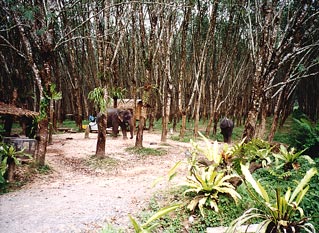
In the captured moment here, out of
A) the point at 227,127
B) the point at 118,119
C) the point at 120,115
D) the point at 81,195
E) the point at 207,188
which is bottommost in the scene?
the point at 81,195

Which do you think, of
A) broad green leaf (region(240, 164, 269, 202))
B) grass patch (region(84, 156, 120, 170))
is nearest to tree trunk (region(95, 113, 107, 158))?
grass patch (region(84, 156, 120, 170))

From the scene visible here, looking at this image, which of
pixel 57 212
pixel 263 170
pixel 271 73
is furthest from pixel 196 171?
pixel 271 73

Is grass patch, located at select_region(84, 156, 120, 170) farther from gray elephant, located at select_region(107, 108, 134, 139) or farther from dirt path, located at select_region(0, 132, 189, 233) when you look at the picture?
gray elephant, located at select_region(107, 108, 134, 139)

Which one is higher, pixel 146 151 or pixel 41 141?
pixel 41 141

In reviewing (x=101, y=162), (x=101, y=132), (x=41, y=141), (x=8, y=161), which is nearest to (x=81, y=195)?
(x=8, y=161)

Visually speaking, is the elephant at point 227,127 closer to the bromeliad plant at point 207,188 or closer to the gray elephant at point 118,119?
the gray elephant at point 118,119

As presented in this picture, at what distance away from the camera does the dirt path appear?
4695 mm

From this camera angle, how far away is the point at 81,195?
611 cm

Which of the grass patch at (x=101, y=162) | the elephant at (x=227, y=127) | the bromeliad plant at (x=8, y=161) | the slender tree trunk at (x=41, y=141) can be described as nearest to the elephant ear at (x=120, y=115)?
the grass patch at (x=101, y=162)

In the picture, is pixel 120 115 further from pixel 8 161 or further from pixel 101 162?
pixel 8 161

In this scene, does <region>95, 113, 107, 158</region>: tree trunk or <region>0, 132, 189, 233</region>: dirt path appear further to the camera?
<region>95, 113, 107, 158</region>: tree trunk

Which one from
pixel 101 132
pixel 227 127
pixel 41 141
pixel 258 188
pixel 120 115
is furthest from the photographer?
pixel 120 115

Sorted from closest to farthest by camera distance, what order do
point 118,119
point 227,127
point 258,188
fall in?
point 258,188
point 227,127
point 118,119

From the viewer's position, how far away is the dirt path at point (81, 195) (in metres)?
4.70
